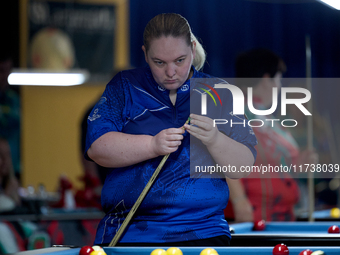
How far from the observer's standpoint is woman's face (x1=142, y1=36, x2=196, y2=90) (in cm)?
143

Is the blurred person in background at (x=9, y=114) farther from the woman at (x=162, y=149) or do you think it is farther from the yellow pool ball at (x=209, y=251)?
the yellow pool ball at (x=209, y=251)

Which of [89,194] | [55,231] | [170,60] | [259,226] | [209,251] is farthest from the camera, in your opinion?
[89,194]

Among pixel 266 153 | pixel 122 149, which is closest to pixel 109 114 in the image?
pixel 122 149

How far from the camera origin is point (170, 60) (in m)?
1.43

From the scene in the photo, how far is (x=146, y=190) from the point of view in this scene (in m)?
1.36

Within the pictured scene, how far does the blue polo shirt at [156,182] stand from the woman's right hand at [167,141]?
9 cm

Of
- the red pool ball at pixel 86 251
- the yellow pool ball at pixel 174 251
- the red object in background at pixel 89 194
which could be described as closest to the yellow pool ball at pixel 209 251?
the yellow pool ball at pixel 174 251

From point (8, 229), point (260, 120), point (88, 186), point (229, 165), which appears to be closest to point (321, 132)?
point (88, 186)

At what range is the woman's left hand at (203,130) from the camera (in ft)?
4.52

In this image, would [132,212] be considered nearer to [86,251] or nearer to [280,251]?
[86,251]

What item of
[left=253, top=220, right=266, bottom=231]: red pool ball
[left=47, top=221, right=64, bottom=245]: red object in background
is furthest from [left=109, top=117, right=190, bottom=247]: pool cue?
[left=47, top=221, right=64, bottom=245]: red object in background

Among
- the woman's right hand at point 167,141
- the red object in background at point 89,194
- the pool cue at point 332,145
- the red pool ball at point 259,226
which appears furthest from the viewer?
the pool cue at point 332,145

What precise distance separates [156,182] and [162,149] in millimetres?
123

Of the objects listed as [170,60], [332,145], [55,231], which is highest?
[170,60]
